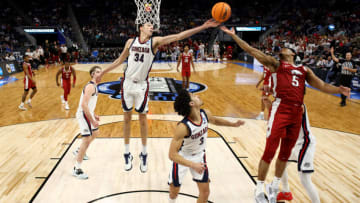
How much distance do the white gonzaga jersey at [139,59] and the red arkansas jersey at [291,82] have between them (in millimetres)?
1840

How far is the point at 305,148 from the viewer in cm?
332

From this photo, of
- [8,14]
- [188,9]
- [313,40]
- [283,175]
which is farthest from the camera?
[188,9]

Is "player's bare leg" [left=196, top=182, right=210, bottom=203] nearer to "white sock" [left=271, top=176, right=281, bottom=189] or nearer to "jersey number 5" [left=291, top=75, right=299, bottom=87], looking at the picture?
"white sock" [left=271, top=176, right=281, bottom=189]

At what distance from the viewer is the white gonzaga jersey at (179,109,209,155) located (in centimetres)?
273

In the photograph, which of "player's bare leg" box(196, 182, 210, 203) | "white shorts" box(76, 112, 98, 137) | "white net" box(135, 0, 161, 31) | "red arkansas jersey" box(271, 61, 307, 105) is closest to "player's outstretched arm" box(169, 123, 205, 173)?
"player's bare leg" box(196, 182, 210, 203)

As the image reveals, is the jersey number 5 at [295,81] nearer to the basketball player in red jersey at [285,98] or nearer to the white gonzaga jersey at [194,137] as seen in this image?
the basketball player in red jersey at [285,98]

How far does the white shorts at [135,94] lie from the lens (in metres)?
4.22

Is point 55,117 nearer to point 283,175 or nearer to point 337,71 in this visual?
point 283,175

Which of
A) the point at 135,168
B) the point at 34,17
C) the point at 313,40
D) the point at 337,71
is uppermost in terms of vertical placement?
the point at 34,17

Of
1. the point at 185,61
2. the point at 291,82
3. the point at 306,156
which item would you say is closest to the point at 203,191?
the point at 306,156

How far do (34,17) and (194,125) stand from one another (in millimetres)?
30828

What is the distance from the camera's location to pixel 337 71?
1187 centimetres

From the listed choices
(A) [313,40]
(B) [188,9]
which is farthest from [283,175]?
(B) [188,9]

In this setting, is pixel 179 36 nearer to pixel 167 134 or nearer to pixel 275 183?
pixel 275 183
